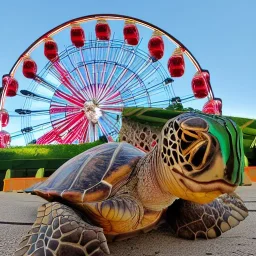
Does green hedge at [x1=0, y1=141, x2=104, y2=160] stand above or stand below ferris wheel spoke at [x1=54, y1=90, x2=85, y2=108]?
below

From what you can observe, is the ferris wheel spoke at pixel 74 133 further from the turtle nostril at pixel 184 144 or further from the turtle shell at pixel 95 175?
the turtle nostril at pixel 184 144

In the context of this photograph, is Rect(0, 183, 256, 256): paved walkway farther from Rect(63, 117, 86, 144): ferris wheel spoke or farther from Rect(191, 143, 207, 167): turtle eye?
Rect(63, 117, 86, 144): ferris wheel spoke

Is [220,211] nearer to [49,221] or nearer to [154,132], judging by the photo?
[49,221]

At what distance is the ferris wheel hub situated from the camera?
13547 millimetres

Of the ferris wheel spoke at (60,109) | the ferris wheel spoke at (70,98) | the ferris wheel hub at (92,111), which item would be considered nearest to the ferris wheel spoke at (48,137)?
the ferris wheel spoke at (60,109)

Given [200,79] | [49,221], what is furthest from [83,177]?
[200,79]

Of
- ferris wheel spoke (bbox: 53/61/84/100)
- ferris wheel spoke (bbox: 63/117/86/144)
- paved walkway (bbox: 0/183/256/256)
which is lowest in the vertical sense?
ferris wheel spoke (bbox: 63/117/86/144)

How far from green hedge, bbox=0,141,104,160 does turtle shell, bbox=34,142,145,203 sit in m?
8.81

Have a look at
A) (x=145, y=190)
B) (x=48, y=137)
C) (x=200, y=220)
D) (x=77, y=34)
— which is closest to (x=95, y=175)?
(x=145, y=190)

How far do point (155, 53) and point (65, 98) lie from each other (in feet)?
14.2

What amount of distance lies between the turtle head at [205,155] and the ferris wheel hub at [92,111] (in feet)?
41.0

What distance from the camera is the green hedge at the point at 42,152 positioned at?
1042 centimetres

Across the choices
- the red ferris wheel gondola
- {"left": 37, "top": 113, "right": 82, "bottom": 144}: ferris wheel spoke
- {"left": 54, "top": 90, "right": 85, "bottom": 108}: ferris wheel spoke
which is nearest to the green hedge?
→ {"left": 37, "top": 113, "right": 82, "bottom": 144}: ferris wheel spoke

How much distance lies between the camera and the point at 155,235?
166 cm
